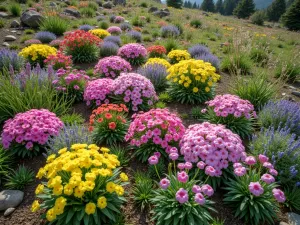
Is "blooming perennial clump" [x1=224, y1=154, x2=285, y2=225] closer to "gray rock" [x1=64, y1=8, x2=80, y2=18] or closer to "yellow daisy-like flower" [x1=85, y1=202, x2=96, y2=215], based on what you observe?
"yellow daisy-like flower" [x1=85, y1=202, x2=96, y2=215]

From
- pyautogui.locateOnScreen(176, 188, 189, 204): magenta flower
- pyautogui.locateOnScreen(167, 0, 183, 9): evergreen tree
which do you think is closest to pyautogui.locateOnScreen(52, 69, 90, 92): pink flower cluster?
pyautogui.locateOnScreen(176, 188, 189, 204): magenta flower

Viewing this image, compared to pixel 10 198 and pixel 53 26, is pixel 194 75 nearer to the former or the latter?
pixel 10 198

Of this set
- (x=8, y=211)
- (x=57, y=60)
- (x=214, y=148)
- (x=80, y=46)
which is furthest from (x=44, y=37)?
(x=214, y=148)

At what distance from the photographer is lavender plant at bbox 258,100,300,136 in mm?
5117

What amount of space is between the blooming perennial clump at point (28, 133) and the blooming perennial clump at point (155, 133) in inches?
63.4

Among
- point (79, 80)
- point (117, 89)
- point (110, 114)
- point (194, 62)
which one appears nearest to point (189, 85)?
point (194, 62)

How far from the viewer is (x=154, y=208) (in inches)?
138

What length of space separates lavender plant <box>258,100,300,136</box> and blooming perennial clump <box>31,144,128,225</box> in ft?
13.0

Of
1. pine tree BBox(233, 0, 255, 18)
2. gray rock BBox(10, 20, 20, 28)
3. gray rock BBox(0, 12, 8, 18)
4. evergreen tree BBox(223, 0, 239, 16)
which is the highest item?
gray rock BBox(0, 12, 8, 18)

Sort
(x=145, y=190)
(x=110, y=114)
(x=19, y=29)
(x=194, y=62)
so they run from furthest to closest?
(x=19, y=29), (x=194, y=62), (x=110, y=114), (x=145, y=190)

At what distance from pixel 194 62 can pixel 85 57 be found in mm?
4745

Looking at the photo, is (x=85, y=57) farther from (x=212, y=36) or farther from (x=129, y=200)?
(x=212, y=36)

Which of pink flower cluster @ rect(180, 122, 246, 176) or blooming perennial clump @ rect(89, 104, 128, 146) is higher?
pink flower cluster @ rect(180, 122, 246, 176)

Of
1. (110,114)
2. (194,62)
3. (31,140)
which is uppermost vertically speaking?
(194,62)
